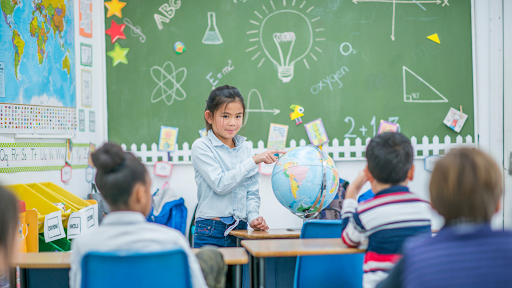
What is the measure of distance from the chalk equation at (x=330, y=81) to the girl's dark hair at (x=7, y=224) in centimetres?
317

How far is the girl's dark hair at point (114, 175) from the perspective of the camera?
126 centimetres

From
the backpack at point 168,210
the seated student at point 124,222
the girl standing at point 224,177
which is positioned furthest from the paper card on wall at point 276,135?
the seated student at point 124,222

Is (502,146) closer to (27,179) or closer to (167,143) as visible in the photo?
(167,143)

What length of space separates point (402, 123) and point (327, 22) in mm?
1205

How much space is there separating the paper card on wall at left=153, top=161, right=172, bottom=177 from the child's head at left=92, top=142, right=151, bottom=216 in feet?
8.55

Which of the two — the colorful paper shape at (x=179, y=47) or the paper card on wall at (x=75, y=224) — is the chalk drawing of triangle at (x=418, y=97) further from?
the paper card on wall at (x=75, y=224)

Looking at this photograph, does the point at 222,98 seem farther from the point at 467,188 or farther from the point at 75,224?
the point at 467,188

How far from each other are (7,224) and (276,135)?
3.00 meters

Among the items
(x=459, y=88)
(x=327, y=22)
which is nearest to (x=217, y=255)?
(x=327, y=22)

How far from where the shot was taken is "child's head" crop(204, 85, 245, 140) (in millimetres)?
2273

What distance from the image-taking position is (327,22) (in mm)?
3918

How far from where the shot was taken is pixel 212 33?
12.8 feet

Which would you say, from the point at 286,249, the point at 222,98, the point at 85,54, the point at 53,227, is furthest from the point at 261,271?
the point at 85,54

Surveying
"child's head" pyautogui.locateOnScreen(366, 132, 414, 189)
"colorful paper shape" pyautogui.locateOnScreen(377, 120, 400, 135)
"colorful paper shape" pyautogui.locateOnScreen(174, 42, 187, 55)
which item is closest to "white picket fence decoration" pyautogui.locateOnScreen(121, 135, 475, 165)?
"colorful paper shape" pyautogui.locateOnScreen(377, 120, 400, 135)
